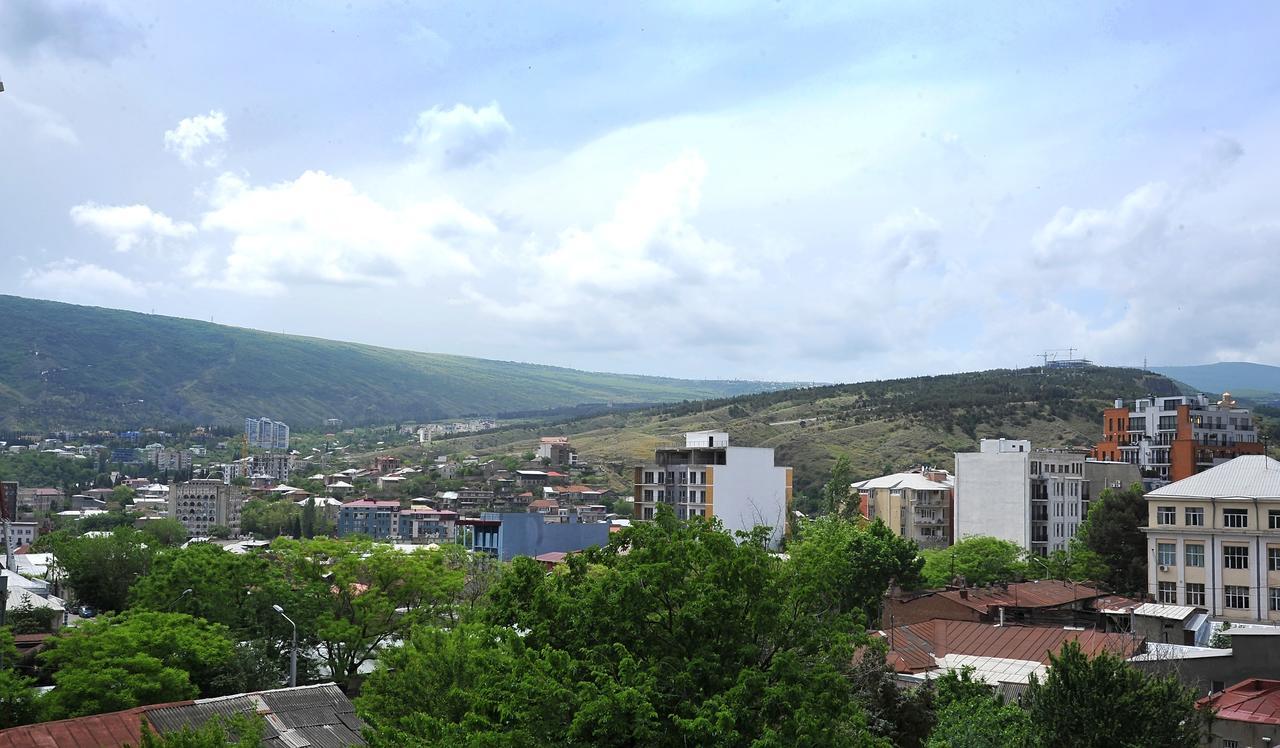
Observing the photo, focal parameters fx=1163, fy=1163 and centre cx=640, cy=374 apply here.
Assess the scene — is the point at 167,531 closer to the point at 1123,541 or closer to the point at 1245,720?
the point at 1123,541

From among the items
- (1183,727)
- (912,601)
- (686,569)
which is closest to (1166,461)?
(912,601)

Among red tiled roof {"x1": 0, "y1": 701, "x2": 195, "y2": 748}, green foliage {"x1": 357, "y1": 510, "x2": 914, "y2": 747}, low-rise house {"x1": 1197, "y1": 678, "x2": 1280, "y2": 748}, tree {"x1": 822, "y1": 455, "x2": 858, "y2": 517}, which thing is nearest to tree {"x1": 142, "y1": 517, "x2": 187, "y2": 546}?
tree {"x1": 822, "y1": 455, "x2": 858, "y2": 517}

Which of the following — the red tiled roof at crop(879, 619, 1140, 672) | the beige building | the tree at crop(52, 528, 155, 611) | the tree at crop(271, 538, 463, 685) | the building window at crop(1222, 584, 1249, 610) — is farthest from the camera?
the tree at crop(52, 528, 155, 611)

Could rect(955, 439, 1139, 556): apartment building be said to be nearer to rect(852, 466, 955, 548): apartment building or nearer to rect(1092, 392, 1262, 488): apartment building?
rect(852, 466, 955, 548): apartment building

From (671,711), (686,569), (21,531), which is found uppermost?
(686,569)

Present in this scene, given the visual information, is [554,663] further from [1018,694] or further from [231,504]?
[231,504]

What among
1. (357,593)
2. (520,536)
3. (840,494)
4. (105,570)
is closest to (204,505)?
(520,536)
